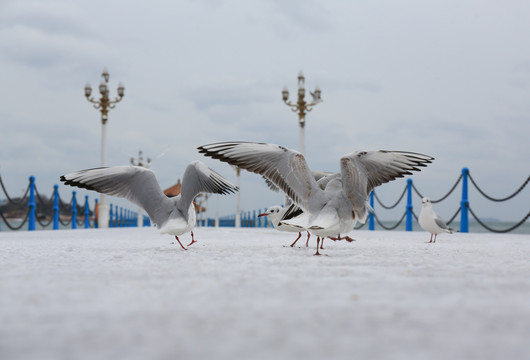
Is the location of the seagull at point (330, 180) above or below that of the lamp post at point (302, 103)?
below

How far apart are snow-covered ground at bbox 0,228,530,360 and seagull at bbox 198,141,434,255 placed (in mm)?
1026

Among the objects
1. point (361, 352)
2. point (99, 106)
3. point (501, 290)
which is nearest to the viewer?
point (361, 352)

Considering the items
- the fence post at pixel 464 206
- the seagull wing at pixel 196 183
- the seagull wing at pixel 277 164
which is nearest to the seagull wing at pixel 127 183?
the seagull wing at pixel 196 183

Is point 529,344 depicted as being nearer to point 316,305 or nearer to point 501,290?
point 316,305

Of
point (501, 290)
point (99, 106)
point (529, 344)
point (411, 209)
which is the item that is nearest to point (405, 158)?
point (501, 290)

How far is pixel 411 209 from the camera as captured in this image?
1220cm

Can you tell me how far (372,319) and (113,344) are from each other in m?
0.90

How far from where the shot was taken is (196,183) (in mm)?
5000

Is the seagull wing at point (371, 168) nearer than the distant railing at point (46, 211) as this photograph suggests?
Yes

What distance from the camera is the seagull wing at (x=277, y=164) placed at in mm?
4430

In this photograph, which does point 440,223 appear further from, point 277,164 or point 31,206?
point 31,206

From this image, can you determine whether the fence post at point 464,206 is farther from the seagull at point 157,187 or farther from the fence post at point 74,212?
the fence post at point 74,212

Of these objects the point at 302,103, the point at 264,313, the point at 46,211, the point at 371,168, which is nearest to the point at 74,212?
the point at 46,211

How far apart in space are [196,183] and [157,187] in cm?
45
